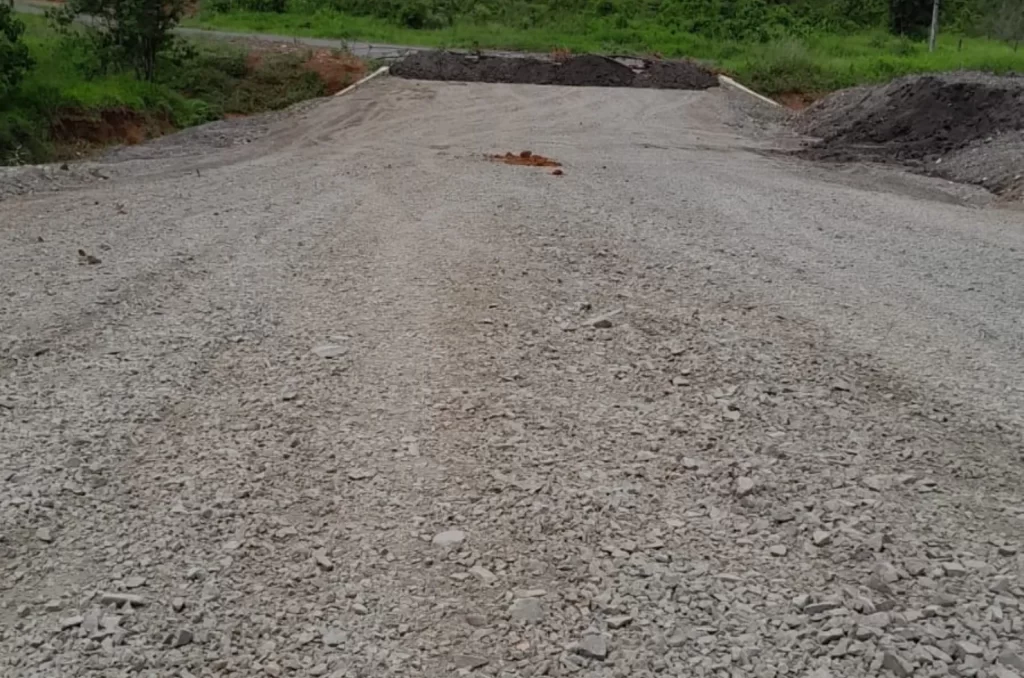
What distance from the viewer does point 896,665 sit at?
2.72 meters

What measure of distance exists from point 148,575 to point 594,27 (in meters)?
29.7

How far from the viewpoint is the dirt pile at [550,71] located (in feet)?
71.3

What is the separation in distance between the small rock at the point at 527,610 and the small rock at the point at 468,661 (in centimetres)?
21

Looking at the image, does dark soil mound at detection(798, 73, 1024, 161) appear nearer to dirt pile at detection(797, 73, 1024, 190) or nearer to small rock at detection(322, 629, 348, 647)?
dirt pile at detection(797, 73, 1024, 190)

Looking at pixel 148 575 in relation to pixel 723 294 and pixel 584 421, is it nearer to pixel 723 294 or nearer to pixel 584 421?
pixel 584 421

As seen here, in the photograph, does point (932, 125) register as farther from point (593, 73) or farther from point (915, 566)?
point (915, 566)

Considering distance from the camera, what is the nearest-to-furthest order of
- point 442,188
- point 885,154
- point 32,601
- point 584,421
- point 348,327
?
point 32,601 < point 584,421 < point 348,327 < point 442,188 < point 885,154

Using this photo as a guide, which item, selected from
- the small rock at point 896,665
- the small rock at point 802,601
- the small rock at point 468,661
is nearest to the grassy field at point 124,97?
the small rock at point 468,661

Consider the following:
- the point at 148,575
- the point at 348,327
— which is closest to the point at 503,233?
the point at 348,327

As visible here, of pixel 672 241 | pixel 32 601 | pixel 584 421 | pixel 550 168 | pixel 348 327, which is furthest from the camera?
pixel 550 168

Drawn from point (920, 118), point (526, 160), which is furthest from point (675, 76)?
point (526, 160)

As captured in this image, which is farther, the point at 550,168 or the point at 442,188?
the point at 550,168

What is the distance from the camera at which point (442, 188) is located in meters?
9.98

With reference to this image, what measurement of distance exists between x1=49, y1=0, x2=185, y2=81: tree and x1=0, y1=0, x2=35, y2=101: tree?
1.50 meters
